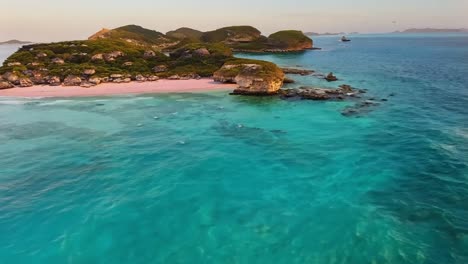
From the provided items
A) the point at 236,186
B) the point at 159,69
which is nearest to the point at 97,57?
the point at 159,69

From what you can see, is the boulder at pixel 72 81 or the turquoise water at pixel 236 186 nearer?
the turquoise water at pixel 236 186

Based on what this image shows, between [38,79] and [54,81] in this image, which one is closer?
[54,81]

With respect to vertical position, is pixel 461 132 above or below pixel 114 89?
below

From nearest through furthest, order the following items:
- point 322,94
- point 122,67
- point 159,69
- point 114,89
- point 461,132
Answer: point 461,132 → point 322,94 → point 114,89 → point 122,67 → point 159,69

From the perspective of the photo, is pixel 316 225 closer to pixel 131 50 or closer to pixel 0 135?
pixel 0 135

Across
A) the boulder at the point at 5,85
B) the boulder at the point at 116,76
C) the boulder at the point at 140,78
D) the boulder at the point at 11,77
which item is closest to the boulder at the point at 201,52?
the boulder at the point at 140,78

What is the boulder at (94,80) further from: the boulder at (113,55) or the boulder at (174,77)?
the boulder at (113,55)

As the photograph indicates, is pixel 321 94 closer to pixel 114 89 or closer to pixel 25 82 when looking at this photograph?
pixel 114 89

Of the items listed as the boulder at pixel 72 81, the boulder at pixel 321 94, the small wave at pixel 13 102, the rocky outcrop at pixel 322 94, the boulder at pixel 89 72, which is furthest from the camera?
the boulder at pixel 89 72
